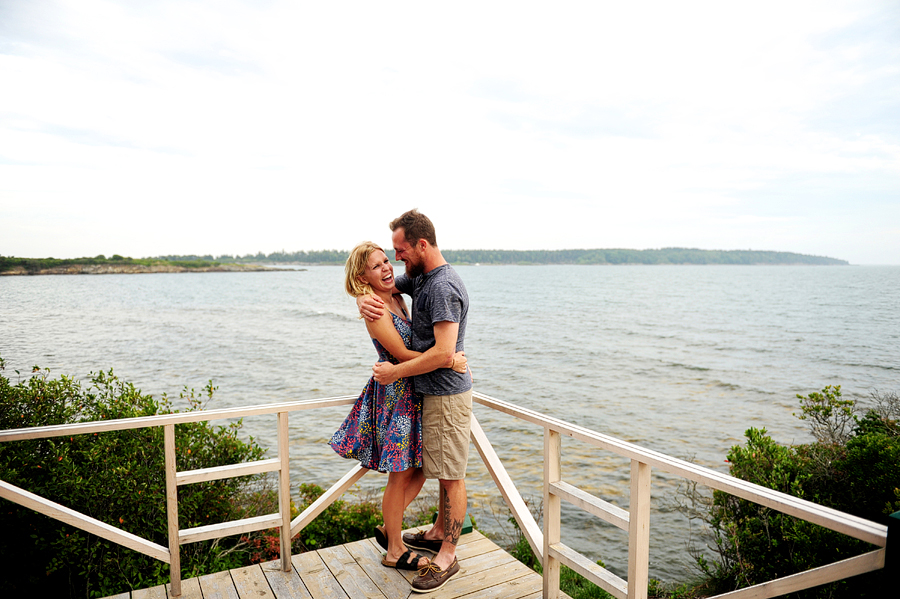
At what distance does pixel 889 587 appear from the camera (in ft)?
3.98

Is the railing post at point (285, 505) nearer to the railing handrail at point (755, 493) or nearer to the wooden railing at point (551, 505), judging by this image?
the wooden railing at point (551, 505)

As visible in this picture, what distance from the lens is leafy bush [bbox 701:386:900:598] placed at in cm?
351

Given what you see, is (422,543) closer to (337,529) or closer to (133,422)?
(337,529)

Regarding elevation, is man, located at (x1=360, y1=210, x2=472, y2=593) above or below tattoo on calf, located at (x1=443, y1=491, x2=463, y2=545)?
above

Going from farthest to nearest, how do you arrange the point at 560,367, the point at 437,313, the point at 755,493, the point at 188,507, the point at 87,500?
the point at 560,367
the point at 188,507
the point at 87,500
the point at 437,313
the point at 755,493

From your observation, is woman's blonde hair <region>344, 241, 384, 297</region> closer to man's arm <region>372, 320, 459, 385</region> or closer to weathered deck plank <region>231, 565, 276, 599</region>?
man's arm <region>372, 320, 459, 385</region>

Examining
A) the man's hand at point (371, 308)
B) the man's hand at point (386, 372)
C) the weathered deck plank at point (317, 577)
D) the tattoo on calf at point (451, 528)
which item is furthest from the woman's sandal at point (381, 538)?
the man's hand at point (371, 308)

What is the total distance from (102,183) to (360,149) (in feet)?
31.9

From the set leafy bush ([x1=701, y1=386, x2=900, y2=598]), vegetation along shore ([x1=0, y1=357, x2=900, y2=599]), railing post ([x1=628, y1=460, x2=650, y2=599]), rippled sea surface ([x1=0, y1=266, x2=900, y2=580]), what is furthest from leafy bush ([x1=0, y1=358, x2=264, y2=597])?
leafy bush ([x1=701, y1=386, x2=900, y2=598])

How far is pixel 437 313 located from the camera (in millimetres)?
2504

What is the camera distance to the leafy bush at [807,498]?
3512 mm

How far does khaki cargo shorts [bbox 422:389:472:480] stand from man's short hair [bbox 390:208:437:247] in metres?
0.84

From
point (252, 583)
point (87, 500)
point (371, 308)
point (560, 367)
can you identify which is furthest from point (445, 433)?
point (560, 367)

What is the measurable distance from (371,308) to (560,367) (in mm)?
17610
